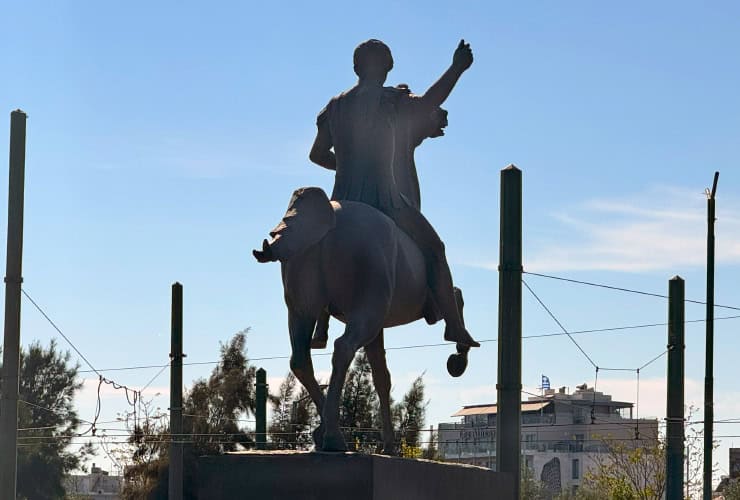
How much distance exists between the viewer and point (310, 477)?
520 inches

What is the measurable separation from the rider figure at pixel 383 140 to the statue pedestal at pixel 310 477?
1.69m

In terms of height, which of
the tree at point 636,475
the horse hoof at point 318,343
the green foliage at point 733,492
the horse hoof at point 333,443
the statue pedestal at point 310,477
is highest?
the horse hoof at point 318,343

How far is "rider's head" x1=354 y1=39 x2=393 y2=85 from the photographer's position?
14898 millimetres

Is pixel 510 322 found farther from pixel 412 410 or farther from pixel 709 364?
pixel 412 410

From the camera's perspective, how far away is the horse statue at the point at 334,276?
13414mm

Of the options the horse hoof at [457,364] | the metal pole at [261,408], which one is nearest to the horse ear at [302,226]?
the horse hoof at [457,364]

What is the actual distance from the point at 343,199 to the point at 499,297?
4.09 m

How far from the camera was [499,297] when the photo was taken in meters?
18.3

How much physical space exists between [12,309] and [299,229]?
5730 mm

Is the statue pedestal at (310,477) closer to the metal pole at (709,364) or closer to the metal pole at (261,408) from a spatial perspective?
the metal pole at (261,408)

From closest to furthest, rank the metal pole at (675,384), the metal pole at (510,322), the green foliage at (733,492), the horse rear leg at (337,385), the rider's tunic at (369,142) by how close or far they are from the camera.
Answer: the horse rear leg at (337,385) < the rider's tunic at (369,142) < the metal pole at (510,322) < the metal pole at (675,384) < the green foliage at (733,492)

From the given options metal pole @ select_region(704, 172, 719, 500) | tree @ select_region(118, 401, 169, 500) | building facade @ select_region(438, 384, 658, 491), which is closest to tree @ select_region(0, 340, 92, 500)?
tree @ select_region(118, 401, 169, 500)

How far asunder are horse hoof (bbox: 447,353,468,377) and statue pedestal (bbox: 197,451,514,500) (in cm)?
139

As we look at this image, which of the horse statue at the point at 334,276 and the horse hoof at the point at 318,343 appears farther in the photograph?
the horse hoof at the point at 318,343
